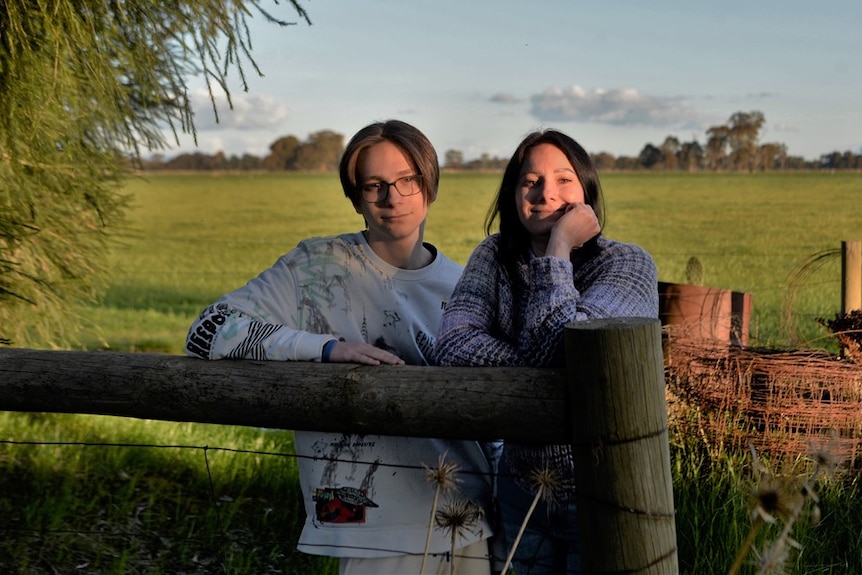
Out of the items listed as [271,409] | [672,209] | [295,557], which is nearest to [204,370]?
[271,409]

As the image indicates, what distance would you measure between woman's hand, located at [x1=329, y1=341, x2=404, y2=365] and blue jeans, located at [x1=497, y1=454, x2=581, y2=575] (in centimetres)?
41

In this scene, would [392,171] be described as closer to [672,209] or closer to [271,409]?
[271,409]

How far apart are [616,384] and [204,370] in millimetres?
941

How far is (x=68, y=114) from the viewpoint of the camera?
14.0ft

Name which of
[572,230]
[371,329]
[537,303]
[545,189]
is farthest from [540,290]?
[371,329]

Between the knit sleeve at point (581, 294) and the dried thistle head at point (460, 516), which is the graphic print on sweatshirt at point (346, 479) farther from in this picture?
the knit sleeve at point (581, 294)

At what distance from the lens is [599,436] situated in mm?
1646

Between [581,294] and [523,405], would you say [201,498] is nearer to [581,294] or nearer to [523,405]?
[581,294]

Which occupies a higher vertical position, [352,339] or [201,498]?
[352,339]

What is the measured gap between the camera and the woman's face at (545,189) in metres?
2.12

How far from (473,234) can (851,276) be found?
1668 cm

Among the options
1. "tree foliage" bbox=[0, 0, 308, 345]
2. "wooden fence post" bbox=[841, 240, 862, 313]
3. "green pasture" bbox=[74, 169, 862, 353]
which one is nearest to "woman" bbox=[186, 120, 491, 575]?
"tree foliage" bbox=[0, 0, 308, 345]

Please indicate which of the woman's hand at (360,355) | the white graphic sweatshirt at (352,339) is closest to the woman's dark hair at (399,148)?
the white graphic sweatshirt at (352,339)

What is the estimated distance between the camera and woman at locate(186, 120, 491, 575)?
2.20 metres
